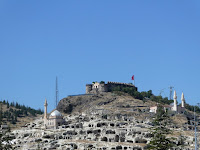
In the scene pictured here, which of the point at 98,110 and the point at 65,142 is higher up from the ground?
the point at 98,110

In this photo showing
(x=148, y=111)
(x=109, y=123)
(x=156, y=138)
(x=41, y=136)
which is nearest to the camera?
(x=156, y=138)

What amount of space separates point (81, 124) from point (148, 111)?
3627 cm

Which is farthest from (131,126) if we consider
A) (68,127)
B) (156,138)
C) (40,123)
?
(156,138)

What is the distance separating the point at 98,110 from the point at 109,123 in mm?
23821

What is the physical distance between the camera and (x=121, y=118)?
605 feet

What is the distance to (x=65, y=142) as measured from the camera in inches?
5846

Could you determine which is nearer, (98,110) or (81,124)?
(81,124)

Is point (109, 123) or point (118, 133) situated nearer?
point (118, 133)

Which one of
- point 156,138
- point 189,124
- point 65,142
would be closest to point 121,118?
point 189,124

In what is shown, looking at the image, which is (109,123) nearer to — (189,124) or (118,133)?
(118,133)

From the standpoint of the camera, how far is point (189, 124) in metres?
189

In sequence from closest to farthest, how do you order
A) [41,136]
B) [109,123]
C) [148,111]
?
1. [41,136]
2. [109,123]
3. [148,111]

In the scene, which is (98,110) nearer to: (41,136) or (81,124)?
(81,124)

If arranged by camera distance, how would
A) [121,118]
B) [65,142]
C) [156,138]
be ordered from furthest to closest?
[121,118]
[65,142]
[156,138]
